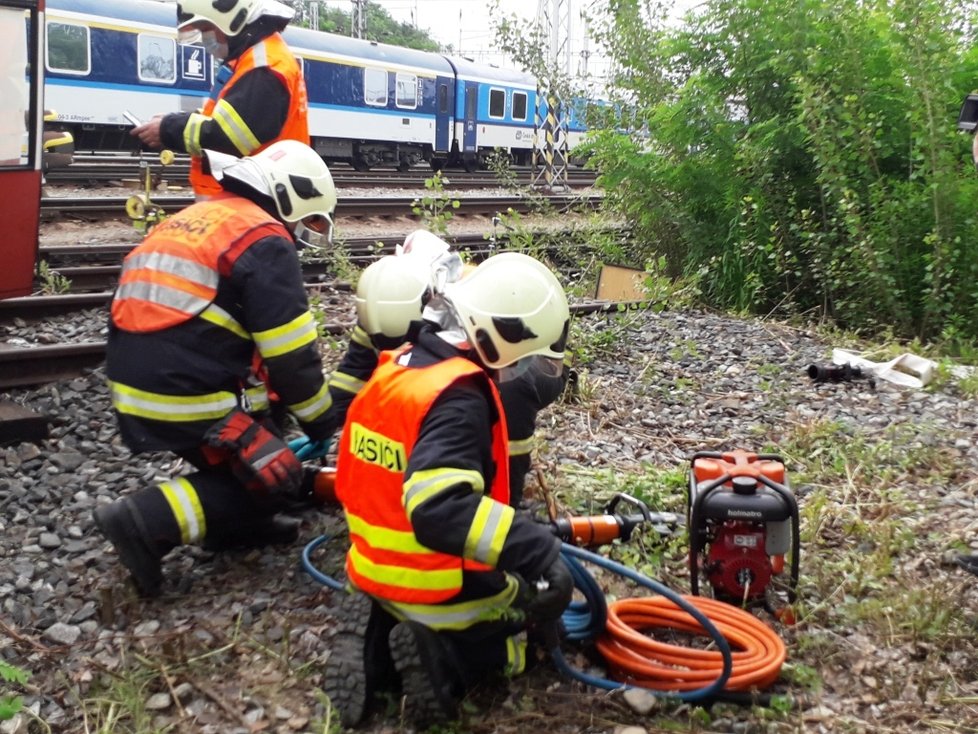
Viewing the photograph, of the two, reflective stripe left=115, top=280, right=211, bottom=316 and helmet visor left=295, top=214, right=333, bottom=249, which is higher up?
helmet visor left=295, top=214, right=333, bottom=249

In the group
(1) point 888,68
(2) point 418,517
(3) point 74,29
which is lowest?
(2) point 418,517

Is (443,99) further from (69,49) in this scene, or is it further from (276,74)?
(276,74)

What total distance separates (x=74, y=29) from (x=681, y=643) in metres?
17.6

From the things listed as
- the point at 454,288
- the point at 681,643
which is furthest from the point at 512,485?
the point at 454,288

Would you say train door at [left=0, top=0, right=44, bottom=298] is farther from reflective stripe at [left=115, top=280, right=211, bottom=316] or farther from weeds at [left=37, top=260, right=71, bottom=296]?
reflective stripe at [left=115, top=280, right=211, bottom=316]

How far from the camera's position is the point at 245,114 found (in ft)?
17.4

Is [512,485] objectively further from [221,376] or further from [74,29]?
[74,29]

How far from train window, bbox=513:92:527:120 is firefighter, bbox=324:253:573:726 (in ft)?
89.7

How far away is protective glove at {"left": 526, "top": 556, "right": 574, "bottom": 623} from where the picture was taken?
2.85 m

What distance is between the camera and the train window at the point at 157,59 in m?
18.5

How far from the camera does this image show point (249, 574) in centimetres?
400

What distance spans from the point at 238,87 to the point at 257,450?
240 centimetres

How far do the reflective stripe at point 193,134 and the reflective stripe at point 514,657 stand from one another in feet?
10.6

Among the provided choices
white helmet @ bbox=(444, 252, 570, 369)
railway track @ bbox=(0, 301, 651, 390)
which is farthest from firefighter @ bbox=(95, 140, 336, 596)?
railway track @ bbox=(0, 301, 651, 390)
